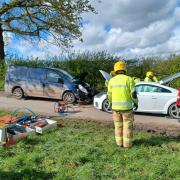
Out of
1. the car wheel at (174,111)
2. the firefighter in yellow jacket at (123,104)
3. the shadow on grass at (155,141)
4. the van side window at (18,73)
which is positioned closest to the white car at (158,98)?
the car wheel at (174,111)

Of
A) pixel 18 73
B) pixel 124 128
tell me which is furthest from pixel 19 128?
pixel 18 73

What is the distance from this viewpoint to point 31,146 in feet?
26.4

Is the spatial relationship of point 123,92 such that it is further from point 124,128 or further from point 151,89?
point 151,89

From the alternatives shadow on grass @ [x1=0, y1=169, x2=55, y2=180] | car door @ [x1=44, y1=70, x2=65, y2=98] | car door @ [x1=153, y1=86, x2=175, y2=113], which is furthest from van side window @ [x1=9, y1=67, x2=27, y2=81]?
shadow on grass @ [x1=0, y1=169, x2=55, y2=180]

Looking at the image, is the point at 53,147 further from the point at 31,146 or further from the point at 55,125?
the point at 55,125

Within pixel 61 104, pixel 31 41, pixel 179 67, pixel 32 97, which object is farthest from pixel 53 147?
pixel 31 41

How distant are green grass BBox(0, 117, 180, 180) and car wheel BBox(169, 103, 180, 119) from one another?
14.5 feet

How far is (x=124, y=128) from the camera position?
320 inches

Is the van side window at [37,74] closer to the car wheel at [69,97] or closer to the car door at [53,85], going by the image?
the car door at [53,85]

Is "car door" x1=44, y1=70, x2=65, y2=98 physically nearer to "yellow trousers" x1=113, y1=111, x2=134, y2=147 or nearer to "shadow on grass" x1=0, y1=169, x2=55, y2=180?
"yellow trousers" x1=113, y1=111, x2=134, y2=147

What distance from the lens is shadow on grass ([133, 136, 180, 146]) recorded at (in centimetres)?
848

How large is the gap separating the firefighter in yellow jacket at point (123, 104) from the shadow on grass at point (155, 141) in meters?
0.48

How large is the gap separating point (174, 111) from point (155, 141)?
16.7 feet

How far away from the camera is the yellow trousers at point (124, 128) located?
8.05 metres
